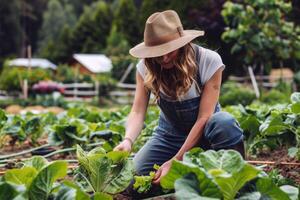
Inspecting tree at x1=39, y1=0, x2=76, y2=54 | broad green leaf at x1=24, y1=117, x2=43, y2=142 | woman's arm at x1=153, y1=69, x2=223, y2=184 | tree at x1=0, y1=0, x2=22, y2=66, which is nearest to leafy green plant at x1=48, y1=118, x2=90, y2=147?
broad green leaf at x1=24, y1=117, x2=43, y2=142

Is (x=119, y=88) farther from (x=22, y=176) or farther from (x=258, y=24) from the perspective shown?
(x=22, y=176)

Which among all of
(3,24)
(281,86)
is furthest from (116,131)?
(3,24)

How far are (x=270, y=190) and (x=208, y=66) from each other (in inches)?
41.2

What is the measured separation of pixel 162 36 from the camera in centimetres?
270

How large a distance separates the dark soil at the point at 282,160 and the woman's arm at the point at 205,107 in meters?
0.55

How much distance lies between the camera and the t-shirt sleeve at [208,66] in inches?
111

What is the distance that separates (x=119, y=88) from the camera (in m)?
20.1

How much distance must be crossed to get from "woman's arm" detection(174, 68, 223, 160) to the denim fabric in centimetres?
3

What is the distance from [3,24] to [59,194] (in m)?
38.5

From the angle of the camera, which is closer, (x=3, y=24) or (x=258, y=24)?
(x=258, y=24)

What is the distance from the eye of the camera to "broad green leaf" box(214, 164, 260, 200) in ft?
5.92

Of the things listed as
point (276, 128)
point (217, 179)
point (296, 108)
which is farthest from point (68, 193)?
point (276, 128)

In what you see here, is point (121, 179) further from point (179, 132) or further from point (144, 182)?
point (179, 132)

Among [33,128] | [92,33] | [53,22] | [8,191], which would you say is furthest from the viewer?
[53,22]
